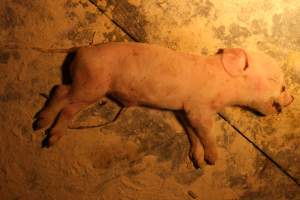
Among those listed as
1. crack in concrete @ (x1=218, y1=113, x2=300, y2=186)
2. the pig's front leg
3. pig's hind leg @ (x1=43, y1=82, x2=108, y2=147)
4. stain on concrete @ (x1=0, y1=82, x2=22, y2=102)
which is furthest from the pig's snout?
stain on concrete @ (x1=0, y1=82, x2=22, y2=102)

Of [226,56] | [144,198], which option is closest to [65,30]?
[226,56]

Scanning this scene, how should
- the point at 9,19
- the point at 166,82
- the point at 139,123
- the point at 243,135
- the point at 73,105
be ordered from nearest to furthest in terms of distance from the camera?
the point at 166,82 < the point at 73,105 < the point at 9,19 < the point at 139,123 < the point at 243,135

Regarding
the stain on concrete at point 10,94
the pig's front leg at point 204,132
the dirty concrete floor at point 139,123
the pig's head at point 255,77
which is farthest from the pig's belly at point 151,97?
the stain on concrete at point 10,94

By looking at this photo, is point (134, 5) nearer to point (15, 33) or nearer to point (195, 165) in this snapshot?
point (15, 33)

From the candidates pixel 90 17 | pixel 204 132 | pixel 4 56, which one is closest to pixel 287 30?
pixel 204 132

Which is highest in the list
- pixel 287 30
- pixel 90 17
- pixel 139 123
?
pixel 287 30

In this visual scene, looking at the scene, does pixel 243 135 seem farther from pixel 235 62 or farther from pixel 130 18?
pixel 130 18

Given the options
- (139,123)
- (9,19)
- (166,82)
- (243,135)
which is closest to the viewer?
(166,82)

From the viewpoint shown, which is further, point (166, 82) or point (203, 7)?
point (203, 7)

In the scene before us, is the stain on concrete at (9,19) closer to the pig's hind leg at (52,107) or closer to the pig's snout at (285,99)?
the pig's hind leg at (52,107)
